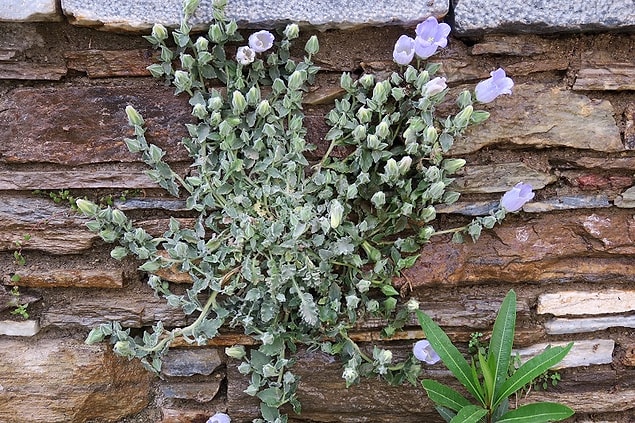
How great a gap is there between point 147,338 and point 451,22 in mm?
1067

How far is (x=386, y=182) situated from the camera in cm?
159

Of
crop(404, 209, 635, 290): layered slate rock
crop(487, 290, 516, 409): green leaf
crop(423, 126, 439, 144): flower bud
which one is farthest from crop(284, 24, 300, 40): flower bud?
crop(487, 290, 516, 409): green leaf

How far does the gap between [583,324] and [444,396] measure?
0.44 meters

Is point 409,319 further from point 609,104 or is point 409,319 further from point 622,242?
point 609,104

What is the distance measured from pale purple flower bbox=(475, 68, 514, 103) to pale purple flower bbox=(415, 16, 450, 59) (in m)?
0.14

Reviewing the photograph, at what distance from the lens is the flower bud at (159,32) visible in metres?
1.46

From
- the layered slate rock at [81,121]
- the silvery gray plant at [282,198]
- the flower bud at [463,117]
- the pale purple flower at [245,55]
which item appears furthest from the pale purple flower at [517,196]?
the layered slate rock at [81,121]

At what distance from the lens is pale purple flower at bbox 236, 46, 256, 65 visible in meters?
1.50

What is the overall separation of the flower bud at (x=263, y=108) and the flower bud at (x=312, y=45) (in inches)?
6.1

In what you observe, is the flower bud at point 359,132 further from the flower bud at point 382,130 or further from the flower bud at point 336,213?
the flower bud at point 336,213

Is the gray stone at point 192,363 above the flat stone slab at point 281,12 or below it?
below

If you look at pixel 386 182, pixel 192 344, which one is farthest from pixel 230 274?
pixel 386 182

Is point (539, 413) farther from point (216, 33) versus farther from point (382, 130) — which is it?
point (216, 33)

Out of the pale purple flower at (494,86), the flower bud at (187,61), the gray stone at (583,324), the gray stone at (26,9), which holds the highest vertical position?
the gray stone at (26,9)
